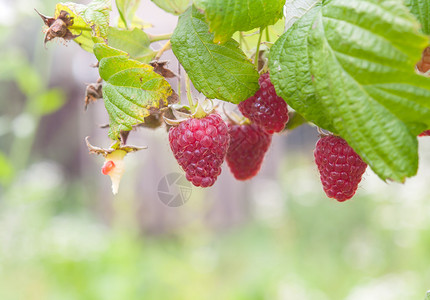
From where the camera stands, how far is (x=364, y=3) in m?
0.32

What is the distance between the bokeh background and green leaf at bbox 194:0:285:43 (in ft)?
0.62

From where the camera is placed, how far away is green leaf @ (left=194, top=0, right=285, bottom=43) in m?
0.36

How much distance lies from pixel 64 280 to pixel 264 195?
5.10ft

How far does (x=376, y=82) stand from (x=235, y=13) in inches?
4.6

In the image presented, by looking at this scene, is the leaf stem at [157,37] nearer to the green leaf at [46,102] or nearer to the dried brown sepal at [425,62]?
the dried brown sepal at [425,62]

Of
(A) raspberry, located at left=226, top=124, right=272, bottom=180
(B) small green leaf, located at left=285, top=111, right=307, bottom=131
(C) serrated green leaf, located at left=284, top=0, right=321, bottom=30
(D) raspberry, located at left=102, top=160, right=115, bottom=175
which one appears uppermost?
(C) serrated green leaf, located at left=284, top=0, right=321, bottom=30

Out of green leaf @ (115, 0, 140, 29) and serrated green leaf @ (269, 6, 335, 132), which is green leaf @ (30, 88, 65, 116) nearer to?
green leaf @ (115, 0, 140, 29)

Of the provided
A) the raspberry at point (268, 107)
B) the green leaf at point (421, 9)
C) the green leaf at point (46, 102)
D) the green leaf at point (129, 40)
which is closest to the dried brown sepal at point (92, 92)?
the green leaf at point (129, 40)

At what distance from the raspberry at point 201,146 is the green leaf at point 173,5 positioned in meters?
0.11

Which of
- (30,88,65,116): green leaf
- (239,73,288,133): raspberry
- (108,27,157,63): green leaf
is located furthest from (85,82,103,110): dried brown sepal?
(30,88,65,116): green leaf

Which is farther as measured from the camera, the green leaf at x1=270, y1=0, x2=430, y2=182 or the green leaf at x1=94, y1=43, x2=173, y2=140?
the green leaf at x1=94, y1=43, x2=173, y2=140

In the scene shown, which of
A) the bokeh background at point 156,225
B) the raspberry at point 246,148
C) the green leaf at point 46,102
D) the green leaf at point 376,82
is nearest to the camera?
the green leaf at point 376,82

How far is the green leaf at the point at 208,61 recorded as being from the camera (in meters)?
0.41

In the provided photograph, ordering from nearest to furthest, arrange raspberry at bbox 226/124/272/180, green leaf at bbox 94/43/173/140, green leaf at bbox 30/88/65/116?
green leaf at bbox 94/43/173/140, raspberry at bbox 226/124/272/180, green leaf at bbox 30/88/65/116
